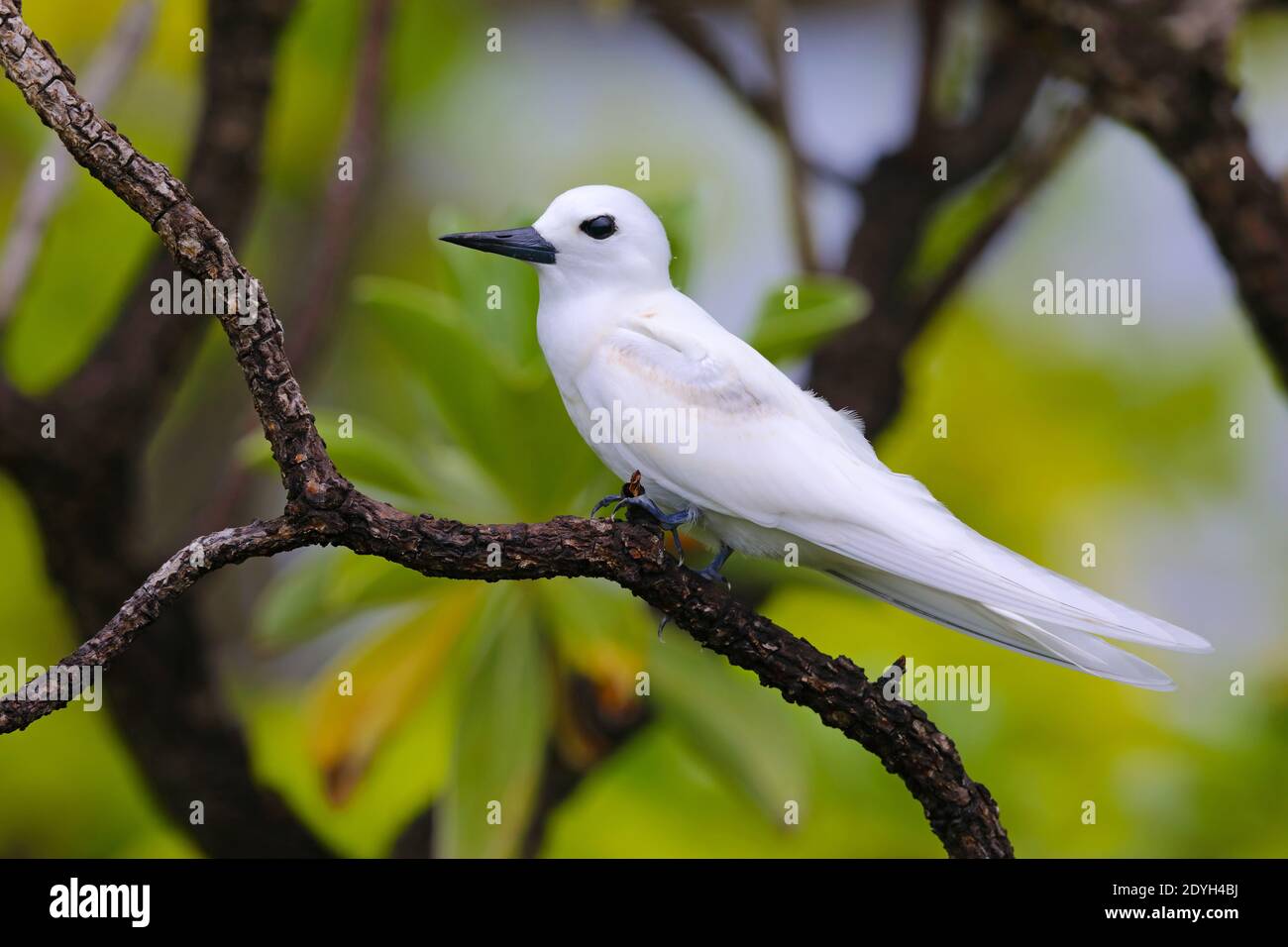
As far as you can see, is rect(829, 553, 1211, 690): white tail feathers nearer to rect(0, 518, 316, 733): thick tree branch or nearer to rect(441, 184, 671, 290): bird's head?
rect(441, 184, 671, 290): bird's head

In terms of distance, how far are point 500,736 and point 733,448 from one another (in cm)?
56

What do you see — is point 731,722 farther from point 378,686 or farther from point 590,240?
point 590,240

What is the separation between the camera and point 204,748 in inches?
68.6

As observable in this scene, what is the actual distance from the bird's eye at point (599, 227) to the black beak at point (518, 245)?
1.5 inches

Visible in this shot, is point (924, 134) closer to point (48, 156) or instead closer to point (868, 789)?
point (868, 789)

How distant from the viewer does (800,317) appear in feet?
5.08

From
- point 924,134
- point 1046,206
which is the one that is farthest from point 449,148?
point 1046,206

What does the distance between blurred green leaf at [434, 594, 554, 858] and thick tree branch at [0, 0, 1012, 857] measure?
539 millimetres

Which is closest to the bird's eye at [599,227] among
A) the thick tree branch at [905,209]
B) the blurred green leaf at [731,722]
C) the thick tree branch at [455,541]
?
the thick tree branch at [455,541]

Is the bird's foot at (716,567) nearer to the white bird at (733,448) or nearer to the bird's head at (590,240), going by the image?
the white bird at (733,448)

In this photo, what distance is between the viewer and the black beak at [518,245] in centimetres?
120

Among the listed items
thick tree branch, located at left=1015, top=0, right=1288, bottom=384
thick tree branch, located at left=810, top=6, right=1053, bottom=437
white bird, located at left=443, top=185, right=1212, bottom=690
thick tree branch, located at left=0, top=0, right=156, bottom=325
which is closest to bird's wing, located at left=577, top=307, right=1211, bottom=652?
white bird, located at left=443, top=185, right=1212, bottom=690

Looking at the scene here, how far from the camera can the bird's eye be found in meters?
1.26

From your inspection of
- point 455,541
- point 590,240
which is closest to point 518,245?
point 590,240
